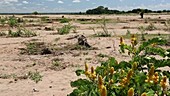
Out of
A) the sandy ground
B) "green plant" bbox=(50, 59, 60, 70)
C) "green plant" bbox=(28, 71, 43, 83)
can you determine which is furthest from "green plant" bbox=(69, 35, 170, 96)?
"green plant" bbox=(50, 59, 60, 70)

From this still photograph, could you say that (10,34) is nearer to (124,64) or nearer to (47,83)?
(47,83)

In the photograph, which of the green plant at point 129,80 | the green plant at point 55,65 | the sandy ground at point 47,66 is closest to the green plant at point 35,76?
the sandy ground at point 47,66

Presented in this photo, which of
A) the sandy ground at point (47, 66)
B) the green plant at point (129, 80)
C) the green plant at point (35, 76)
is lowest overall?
the sandy ground at point (47, 66)

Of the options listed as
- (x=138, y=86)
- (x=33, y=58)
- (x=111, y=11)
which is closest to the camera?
(x=138, y=86)

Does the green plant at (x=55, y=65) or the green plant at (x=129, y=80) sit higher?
the green plant at (x=129, y=80)

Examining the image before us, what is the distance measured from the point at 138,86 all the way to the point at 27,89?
4.07m

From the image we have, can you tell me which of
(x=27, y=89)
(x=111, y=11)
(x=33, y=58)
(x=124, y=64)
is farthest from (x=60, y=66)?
(x=111, y=11)

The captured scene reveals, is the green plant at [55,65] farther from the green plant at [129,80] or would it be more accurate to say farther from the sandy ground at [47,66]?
the green plant at [129,80]

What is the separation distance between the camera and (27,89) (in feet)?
20.5

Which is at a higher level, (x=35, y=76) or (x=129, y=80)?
(x=129, y=80)

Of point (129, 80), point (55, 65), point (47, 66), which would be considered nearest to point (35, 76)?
point (47, 66)

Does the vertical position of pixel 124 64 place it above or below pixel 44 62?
above

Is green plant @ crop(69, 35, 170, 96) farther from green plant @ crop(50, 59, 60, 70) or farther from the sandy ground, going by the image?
green plant @ crop(50, 59, 60, 70)

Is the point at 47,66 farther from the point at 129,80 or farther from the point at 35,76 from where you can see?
the point at 129,80
